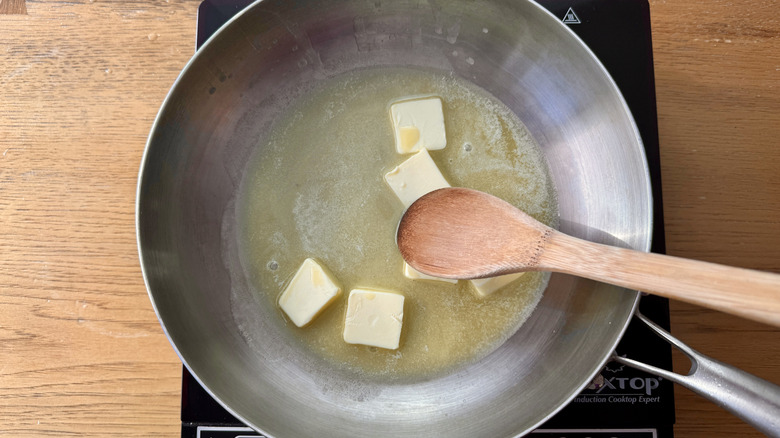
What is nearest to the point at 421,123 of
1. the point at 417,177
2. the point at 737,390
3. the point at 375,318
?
the point at 417,177

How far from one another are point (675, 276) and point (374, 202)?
61 centimetres

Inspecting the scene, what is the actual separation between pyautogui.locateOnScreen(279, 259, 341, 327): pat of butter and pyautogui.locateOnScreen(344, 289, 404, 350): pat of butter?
2.0 inches

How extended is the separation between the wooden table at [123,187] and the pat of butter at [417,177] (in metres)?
0.48

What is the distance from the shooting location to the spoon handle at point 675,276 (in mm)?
665

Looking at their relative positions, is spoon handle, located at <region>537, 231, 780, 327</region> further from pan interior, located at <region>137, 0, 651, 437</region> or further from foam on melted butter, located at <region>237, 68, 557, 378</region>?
foam on melted butter, located at <region>237, 68, 557, 378</region>

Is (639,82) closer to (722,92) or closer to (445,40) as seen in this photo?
(722,92)

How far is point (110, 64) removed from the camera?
1070 mm

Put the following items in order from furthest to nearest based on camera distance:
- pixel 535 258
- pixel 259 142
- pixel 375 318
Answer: pixel 259 142, pixel 375 318, pixel 535 258

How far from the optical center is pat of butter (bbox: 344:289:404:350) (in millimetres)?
1031

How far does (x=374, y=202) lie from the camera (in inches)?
44.1

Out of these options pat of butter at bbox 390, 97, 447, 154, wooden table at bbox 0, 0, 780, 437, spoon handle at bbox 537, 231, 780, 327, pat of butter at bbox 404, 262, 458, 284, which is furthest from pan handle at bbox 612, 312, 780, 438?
pat of butter at bbox 390, 97, 447, 154

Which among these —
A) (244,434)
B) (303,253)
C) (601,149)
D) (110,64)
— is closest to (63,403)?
(244,434)

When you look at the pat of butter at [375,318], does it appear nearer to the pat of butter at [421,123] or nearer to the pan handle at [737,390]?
the pat of butter at [421,123]

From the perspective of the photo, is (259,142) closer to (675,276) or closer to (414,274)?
(414,274)
